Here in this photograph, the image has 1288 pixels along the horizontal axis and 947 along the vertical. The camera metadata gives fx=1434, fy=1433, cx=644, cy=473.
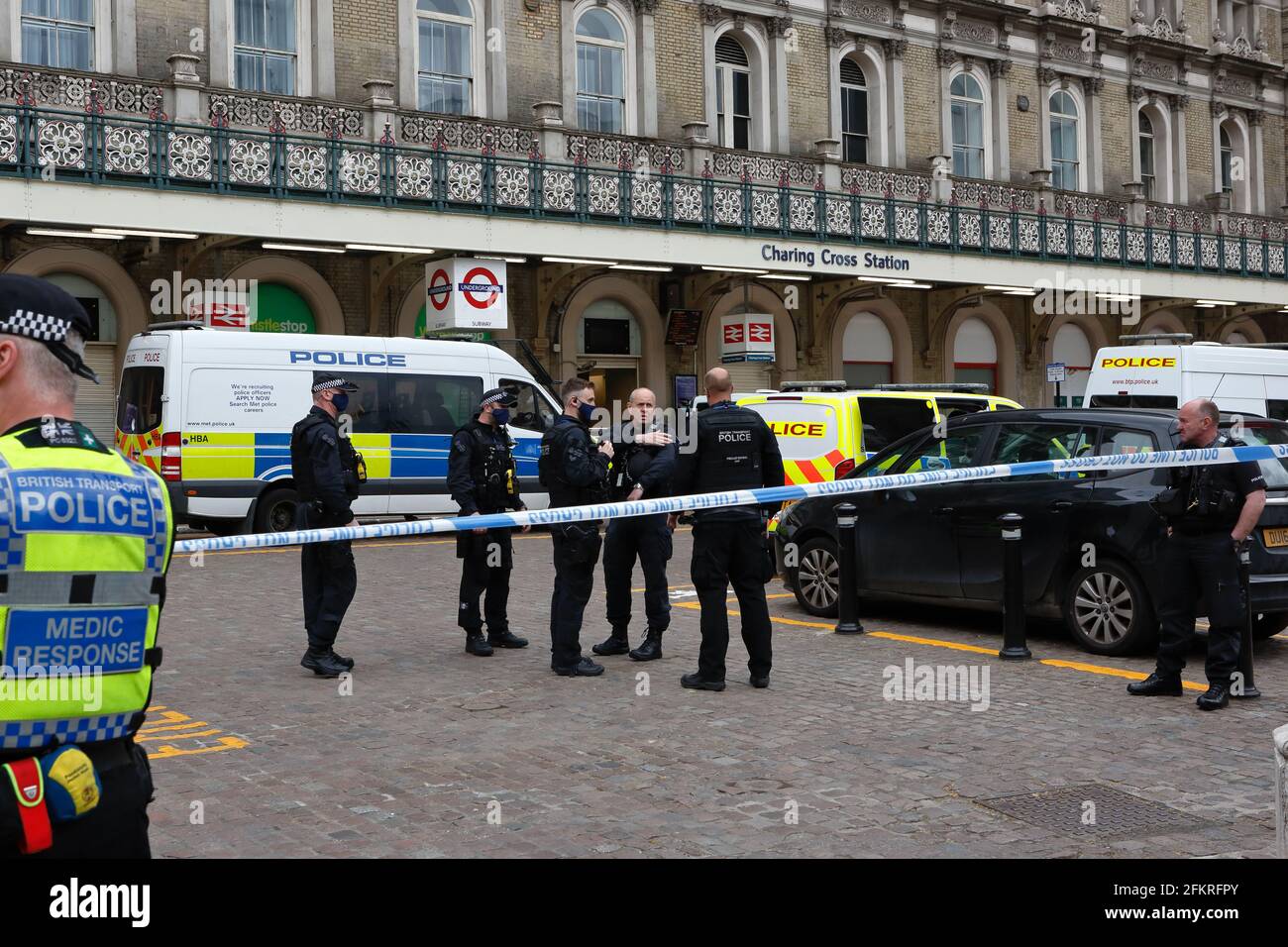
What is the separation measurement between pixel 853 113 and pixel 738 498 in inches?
1022

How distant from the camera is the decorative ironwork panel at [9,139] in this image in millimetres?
19266

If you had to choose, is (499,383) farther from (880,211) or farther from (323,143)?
(880,211)

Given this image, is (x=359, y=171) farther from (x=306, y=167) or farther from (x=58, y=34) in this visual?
(x=58, y=34)

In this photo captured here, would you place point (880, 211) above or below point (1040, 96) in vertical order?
below

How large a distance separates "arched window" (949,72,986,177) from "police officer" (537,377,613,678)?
26748mm

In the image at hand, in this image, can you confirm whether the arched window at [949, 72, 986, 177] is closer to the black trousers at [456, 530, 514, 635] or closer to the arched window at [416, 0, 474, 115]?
the arched window at [416, 0, 474, 115]

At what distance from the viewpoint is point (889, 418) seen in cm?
1532

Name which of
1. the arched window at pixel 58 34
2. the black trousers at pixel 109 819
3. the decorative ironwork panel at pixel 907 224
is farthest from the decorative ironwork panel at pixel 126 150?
the black trousers at pixel 109 819

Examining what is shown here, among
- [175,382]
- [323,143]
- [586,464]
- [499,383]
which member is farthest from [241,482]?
[586,464]

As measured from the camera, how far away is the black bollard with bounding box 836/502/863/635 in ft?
35.7

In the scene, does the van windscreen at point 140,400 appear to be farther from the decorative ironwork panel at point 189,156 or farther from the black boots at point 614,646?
the black boots at point 614,646

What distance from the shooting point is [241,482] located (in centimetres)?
1777

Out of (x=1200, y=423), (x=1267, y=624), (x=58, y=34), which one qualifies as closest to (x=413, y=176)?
(x=58, y=34)
